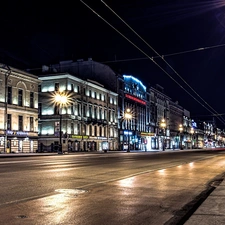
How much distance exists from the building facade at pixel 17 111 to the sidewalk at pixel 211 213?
45.2 metres

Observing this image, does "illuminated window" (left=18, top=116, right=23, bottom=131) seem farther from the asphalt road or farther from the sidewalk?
the sidewalk

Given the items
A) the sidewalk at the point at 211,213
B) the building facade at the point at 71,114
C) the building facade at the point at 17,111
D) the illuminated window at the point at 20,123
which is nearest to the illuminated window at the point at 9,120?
the building facade at the point at 17,111

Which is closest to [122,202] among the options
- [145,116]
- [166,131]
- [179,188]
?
[179,188]

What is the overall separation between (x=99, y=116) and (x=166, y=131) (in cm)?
5714

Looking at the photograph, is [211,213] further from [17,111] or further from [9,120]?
[17,111]

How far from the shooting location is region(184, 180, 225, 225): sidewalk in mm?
6594

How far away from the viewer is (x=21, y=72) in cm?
5647

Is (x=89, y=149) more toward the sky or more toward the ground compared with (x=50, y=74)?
more toward the ground

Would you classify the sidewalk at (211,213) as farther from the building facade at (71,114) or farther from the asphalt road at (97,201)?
the building facade at (71,114)

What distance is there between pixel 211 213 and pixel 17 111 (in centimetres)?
5047

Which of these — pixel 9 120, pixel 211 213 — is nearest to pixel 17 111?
pixel 9 120

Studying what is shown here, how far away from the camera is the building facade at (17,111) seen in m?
52.2

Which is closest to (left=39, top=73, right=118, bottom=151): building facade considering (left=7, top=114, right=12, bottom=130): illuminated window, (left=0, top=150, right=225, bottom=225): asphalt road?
(left=7, top=114, right=12, bottom=130): illuminated window

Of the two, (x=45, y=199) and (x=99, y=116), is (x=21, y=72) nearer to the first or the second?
(x=99, y=116)
